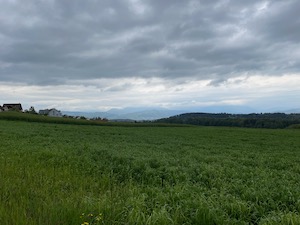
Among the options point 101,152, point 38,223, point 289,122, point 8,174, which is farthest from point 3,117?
point 289,122

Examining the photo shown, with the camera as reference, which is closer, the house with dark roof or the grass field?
the grass field

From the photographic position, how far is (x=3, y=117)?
220ft

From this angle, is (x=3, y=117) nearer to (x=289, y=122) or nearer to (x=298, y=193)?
(x=298, y=193)

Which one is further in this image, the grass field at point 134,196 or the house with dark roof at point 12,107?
the house with dark roof at point 12,107

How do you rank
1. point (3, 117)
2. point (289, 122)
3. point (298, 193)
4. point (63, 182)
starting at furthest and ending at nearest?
point (289, 122), point (3, 117), point (63, 182), point (298, 193)

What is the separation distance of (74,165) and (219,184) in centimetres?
574

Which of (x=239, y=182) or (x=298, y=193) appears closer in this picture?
(x=298, y=193)

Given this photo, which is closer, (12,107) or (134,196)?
(134,196)

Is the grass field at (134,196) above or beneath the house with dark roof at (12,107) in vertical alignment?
beneath

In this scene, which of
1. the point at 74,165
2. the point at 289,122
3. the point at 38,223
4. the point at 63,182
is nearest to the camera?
the point at 38,223

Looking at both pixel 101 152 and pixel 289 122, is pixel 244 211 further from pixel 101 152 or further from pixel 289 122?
pixel 289 122

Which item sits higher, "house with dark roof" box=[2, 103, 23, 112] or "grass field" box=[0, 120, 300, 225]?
"house with dark roof" box=[2, 103, 23, 112]

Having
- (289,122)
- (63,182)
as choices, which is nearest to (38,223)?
(63,182)

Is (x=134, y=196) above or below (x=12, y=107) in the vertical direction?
below
